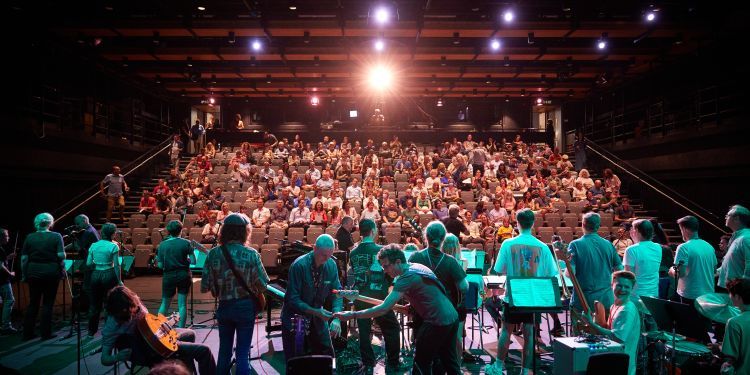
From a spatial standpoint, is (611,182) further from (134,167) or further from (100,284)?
(134,167)

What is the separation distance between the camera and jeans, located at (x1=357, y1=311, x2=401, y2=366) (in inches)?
190

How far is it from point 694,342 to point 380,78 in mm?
15219

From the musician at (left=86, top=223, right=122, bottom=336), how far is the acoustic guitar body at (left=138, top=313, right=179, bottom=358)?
2.84 metres

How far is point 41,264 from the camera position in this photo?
5902 millimetres

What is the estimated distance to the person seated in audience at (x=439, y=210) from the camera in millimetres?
11612

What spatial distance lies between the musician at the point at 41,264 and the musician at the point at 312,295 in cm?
381

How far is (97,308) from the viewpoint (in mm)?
6164

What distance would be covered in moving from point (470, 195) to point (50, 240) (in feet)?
33.3

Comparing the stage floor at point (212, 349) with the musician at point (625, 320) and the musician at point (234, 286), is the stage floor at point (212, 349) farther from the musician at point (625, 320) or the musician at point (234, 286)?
the musician at point (625, 320)

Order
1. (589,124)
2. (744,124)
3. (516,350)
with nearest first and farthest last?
(516,350)
(744,124)
(589,124)

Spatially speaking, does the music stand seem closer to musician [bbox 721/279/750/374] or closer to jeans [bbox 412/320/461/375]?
jeans [bbox 412/320/461/375]

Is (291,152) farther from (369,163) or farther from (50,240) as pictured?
(50,240)

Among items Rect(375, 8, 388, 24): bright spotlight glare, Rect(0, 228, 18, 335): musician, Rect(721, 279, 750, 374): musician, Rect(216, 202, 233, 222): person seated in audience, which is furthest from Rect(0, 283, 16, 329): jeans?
Rect(375, 8, 388, 24): bright spotlight glare

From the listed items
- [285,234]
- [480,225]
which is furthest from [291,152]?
[480,225]
